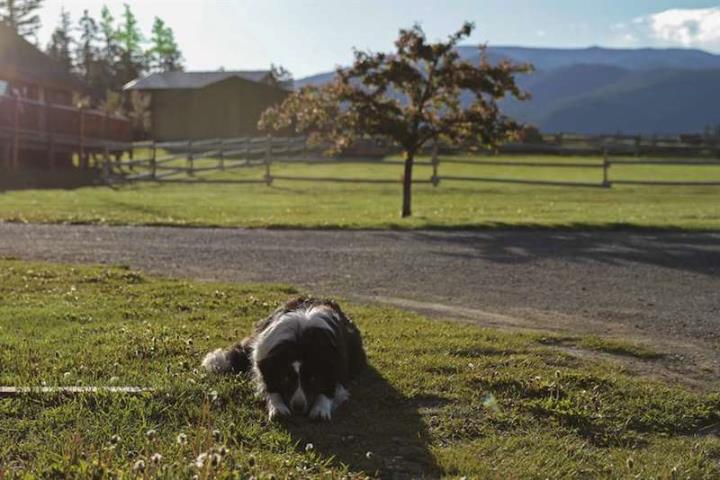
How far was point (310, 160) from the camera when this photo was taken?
107ft

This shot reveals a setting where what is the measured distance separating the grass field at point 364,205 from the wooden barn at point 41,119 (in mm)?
3723

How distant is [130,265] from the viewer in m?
11.3

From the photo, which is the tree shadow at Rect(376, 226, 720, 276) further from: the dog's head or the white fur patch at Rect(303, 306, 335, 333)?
the dog's head

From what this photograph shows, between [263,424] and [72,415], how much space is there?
1.06m

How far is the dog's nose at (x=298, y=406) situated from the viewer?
4867 millimetres

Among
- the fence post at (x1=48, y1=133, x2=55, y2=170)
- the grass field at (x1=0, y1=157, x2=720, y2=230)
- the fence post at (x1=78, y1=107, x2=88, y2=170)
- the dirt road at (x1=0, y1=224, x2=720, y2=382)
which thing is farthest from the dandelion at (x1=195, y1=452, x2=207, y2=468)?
the fence post at (x1=78, y1=107, x2=88, y2=170)

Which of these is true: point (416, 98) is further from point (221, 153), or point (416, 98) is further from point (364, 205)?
point (221, 153)

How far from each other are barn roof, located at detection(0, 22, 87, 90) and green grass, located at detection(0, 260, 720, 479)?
35525mm

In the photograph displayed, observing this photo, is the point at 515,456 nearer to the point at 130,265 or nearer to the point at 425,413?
the point at 425,413

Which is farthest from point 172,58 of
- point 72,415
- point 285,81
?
point 72,415

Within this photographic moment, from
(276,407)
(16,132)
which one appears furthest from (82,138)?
(276,407)

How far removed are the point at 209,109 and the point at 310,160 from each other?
34.4 meters

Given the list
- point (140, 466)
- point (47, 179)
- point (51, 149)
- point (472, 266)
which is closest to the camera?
point (140, 466)

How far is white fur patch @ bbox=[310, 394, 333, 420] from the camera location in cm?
485
